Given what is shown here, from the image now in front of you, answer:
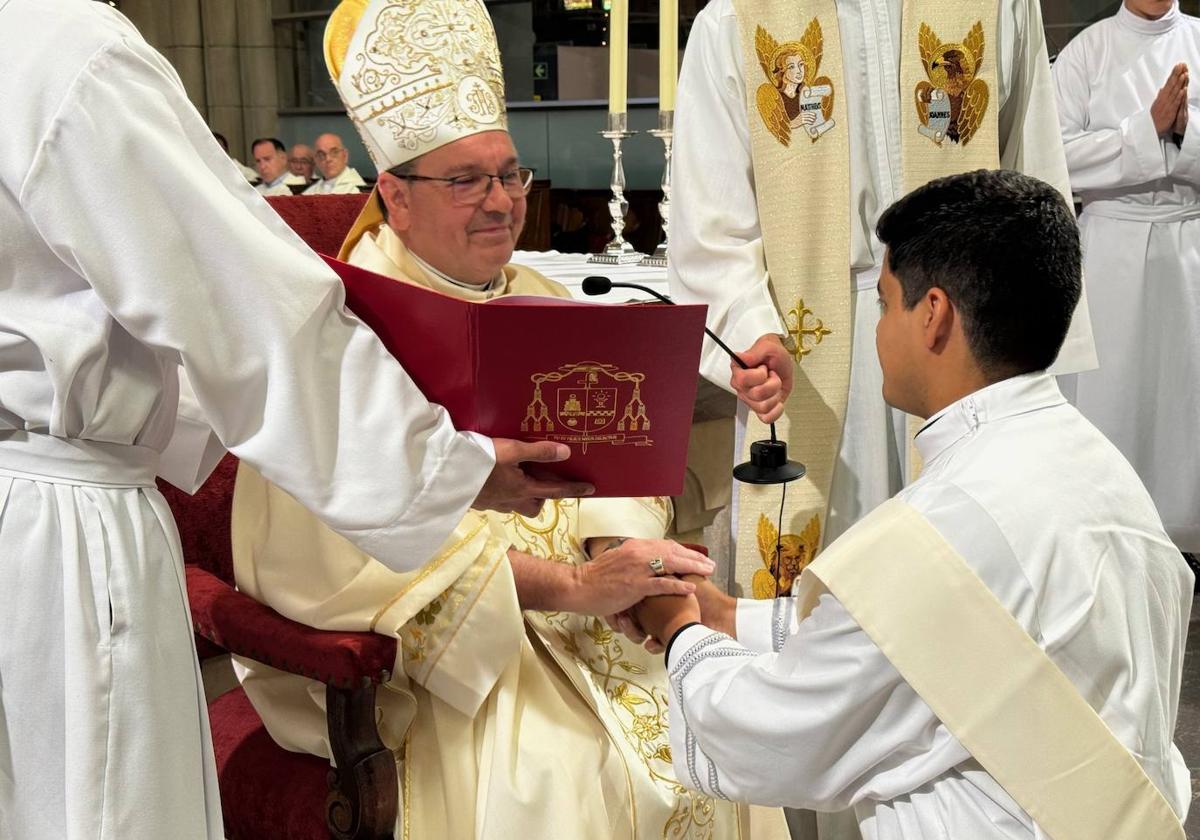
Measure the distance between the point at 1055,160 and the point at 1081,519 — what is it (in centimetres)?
148

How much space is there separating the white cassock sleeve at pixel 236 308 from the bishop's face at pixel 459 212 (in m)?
0.90

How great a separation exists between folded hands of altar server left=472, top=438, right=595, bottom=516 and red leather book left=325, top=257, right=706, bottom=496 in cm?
2

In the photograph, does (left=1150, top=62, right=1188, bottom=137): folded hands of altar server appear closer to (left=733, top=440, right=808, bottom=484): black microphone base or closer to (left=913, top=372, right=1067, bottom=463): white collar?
(left=733, top=440, right=808, bottom=484): black microphone base

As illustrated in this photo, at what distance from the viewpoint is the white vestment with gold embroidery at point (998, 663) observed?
1677 millimetres

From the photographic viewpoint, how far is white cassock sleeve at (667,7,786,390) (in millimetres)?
2875

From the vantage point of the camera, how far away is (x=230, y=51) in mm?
17859

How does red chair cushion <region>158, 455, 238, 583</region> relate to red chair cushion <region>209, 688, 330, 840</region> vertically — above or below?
above

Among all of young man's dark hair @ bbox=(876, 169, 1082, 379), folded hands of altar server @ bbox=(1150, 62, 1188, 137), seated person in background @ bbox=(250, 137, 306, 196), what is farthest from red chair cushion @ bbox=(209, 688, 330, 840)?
seated person in background @ bbox=(250, 137, 306, 196)

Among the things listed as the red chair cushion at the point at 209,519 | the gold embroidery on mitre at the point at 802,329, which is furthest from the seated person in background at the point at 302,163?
the gold embroidery on mitre at the point at 802,329

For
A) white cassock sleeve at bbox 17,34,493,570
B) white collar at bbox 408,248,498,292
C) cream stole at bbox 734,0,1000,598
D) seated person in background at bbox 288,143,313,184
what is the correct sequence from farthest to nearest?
seated person in background at bbox 288,143,313,184 < cream stole at bbox 734,0,1000,598 < white collar at bbox 408,248,498,292 < white cassock sleeve at bbox 17,34,493,570

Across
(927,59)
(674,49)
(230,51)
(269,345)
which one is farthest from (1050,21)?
(230,51)

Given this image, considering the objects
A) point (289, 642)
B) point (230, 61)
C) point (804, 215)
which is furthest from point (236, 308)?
point (230, 61)

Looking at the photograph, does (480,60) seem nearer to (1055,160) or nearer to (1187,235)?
(1055,160)

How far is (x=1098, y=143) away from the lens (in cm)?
530
